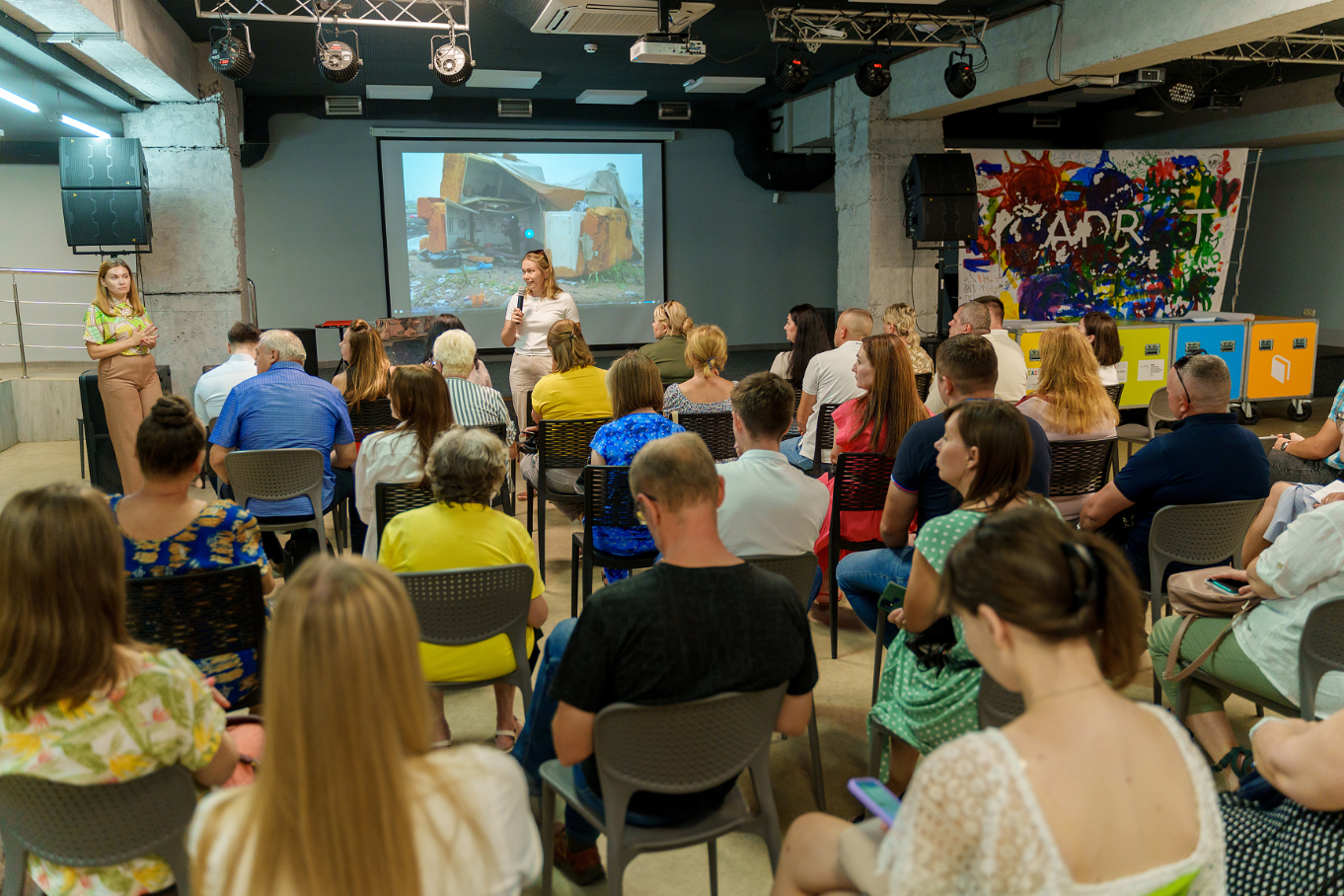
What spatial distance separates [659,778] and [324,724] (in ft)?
2.77

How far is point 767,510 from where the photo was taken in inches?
108

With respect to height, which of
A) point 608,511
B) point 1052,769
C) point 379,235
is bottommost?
point 608,511

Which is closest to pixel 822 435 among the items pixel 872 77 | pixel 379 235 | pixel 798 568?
pixel 798 568

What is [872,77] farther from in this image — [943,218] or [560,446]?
[560,446]

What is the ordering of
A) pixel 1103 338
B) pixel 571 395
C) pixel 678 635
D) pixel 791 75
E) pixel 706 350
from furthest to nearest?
1. pixel 791 75
2. pixel 1103 338
3. pixel 706 350
4. pixel 571 395
5. pixel 678 635

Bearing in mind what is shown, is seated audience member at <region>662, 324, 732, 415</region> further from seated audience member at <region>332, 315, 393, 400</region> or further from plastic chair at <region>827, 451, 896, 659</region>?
seated audience member at <region>332, 315, 393, 400</region>

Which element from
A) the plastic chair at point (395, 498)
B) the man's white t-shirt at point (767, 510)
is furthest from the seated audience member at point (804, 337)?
the plastic chair at point (395, 498)

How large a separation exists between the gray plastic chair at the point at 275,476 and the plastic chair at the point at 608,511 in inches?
48.7

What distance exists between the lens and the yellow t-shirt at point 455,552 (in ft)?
7.94

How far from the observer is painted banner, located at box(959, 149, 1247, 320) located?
890cm

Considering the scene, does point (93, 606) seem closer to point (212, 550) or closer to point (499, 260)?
point (212, 550)

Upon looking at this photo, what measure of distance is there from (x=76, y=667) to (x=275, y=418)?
2.67 meters

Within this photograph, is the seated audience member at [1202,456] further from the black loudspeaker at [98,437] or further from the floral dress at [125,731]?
the black loudspeaker at [98,437]

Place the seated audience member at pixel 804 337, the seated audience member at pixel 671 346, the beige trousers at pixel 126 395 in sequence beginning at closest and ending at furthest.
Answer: the seated audience member at pixel 671 346, the seated audience member at pixel 804 337, the beige trousers at pixel 126 395
